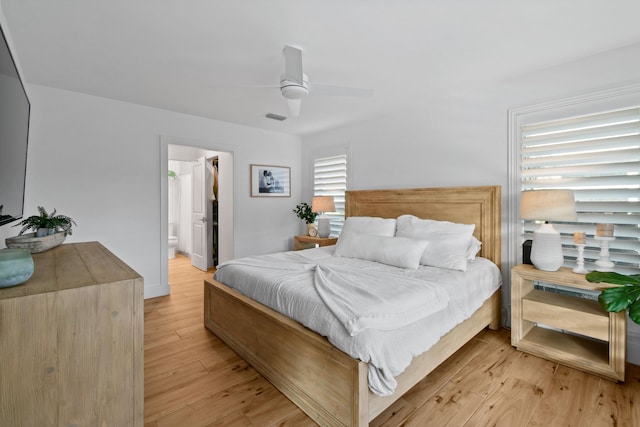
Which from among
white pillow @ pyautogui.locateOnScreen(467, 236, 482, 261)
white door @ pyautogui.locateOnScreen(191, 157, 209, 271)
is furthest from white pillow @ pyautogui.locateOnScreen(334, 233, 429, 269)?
white door @ pyautogui.locateOnScreen(191, 157, 209, 271)

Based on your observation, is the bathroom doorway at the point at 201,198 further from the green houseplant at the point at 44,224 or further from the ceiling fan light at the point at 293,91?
the ceiling fan light at the point at 293,91

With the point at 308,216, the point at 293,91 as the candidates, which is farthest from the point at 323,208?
the point at 293,91

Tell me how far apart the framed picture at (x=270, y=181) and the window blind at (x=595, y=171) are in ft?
11.6

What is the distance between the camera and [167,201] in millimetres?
3902

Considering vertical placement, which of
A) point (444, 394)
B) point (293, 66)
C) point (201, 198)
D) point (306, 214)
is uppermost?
point (293, 66)

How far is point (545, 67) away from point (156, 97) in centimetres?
402

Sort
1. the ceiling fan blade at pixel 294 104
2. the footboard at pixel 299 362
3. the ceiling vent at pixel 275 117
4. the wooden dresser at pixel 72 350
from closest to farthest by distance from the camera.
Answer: the wooden dresser at pixel 72 350
the footboard at pixel 299 362
the ceiling fan blade at pixel 294 104
the ceiling vent at pixel 275 117

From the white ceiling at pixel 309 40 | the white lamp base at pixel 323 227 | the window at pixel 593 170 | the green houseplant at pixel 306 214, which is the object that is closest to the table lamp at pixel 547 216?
the window at pixel 593 170

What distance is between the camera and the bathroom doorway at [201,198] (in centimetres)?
393

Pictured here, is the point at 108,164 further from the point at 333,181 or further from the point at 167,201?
the point at 333,181

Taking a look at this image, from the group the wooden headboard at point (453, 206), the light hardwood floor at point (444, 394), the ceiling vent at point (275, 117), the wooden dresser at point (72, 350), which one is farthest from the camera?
the ceiling vent at point (275, 117)

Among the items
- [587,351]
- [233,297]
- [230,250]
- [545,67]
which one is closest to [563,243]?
[587,351]

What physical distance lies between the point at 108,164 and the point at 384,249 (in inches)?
132

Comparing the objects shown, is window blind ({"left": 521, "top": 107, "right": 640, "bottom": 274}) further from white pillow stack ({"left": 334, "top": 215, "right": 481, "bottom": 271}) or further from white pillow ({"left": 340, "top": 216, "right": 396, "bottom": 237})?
white pillow ({"left": 340, "top": 216, "right": 396, "bottom": 237})
